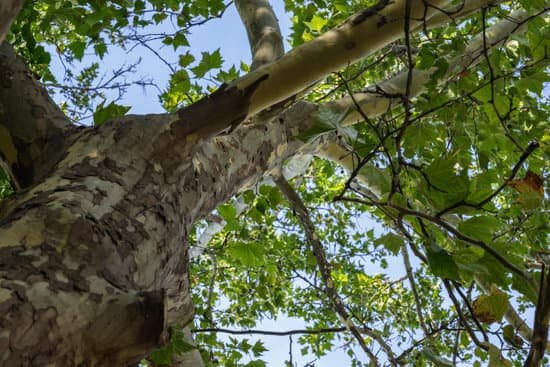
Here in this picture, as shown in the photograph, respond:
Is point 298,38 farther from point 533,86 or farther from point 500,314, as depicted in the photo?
point 500,314

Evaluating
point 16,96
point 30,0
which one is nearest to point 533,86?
point 16,96

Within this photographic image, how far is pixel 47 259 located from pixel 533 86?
7.04ft

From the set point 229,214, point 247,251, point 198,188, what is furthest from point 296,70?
point 247,251

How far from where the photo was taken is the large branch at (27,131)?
1.51 m

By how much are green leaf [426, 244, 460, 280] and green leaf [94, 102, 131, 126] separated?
117 centimetres

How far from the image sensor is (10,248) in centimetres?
89

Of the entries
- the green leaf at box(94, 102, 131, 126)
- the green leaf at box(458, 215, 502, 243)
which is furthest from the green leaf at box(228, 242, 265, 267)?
the green leaf at box(458, 215, 502, 243)

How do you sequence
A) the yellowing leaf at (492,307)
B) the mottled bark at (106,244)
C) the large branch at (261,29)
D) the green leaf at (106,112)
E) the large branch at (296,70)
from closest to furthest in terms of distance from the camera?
the mottled bark at (106,244), the yellowing leaf at (492,307), the large branch at (296,70), the green leaf at (106,112), the large branch at (261,29)

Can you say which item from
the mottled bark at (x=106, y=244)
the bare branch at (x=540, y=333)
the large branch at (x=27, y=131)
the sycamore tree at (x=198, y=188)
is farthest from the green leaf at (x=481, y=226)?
the large branch at (x=27, y=131)

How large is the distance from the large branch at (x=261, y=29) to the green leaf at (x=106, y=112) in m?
0.70

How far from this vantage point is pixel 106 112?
1752 mm

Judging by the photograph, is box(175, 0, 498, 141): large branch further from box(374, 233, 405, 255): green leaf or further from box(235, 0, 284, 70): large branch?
box(235, 0, 284, 70): large branch

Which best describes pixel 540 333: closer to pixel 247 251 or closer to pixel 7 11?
pixel 7 11

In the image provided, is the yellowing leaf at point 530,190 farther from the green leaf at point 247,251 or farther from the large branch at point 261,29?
the large branch at point 261,29
